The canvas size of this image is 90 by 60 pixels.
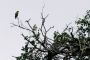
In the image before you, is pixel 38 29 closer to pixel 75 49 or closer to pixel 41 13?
pixel 41 13

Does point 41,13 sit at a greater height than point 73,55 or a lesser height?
greater

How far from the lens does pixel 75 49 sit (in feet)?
54.3

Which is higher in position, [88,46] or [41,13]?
[41,13]

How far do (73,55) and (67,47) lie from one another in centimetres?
65

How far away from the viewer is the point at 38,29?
16.5 metres

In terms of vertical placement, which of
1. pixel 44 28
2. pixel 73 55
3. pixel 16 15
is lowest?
pixel 73 55

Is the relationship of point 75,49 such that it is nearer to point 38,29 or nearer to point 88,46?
point 88,46

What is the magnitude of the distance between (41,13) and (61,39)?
2605 mm

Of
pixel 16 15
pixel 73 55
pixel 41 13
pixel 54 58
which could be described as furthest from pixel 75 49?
pixel 16 15

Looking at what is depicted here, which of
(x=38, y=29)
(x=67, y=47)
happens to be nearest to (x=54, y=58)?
(x=67, y=47)

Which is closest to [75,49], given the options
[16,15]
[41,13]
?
[41,13]

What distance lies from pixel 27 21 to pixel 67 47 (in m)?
3.03

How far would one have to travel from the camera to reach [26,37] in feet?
55.4

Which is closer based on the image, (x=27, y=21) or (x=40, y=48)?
(x=27, y=21)
